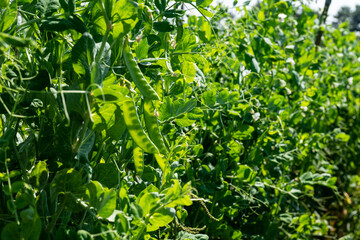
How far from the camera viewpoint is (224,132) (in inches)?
60.0

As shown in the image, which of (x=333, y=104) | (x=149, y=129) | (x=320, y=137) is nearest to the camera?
(x=149, y=129)

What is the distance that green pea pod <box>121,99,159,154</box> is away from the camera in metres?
0.73

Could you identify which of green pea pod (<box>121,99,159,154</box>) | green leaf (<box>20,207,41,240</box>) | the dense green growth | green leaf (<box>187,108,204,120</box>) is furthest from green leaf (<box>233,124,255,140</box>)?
green leaf (<box>20,207,41,240</box>)

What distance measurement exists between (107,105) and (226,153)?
2.86ft

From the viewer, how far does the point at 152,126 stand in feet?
2.85

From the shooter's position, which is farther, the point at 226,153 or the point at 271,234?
the point at 271,234

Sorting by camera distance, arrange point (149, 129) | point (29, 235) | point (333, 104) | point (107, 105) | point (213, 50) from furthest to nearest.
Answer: point (333, 104) → point (213, 50) → point (149, 129) → point (107, 105) → point (29, 235)

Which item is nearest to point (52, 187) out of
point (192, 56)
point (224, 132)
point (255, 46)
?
point (192, 56)

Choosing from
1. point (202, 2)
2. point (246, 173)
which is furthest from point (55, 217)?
point (246, 173)

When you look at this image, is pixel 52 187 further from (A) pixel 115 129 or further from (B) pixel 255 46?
(B) pixel 255 46

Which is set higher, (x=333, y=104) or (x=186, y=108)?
(x=186, y=108)

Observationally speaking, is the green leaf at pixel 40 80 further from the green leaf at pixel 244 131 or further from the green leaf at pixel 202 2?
the green leaf at pixel 244 131

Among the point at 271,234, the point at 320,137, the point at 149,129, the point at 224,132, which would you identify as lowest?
the point at 271,234

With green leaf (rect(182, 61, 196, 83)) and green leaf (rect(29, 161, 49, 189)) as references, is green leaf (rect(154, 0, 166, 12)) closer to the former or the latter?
green leaf (rect(182, 61, 196, 83))
